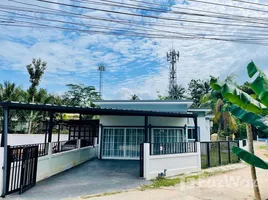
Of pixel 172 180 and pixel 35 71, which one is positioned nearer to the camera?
pixel 172 180

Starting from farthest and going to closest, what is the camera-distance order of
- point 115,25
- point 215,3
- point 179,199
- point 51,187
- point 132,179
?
point 132,179 < point 115,25 < point 51,187 < point 215,3 < point 179,199

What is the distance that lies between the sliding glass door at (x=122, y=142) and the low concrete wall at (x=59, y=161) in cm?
134

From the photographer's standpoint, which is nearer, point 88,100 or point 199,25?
point 199,25

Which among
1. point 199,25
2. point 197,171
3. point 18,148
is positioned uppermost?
point 199,25

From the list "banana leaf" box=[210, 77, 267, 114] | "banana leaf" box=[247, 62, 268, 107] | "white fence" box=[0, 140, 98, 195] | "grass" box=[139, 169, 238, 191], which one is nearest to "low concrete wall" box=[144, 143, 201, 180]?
"grass" box=[139, 169, 238, 191]

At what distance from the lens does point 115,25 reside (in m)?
7.60

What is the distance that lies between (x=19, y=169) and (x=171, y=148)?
6.13 metres

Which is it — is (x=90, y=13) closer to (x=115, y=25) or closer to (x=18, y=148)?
(x=115, y=25)

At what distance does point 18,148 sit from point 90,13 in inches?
188

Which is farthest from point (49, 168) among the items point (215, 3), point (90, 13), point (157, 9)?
point (215, 3)

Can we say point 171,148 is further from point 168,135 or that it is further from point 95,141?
point 95,141

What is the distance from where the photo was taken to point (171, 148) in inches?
380

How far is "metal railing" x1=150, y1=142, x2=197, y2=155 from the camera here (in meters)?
9.19

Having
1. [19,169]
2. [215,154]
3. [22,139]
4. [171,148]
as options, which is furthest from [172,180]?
[22,139]
